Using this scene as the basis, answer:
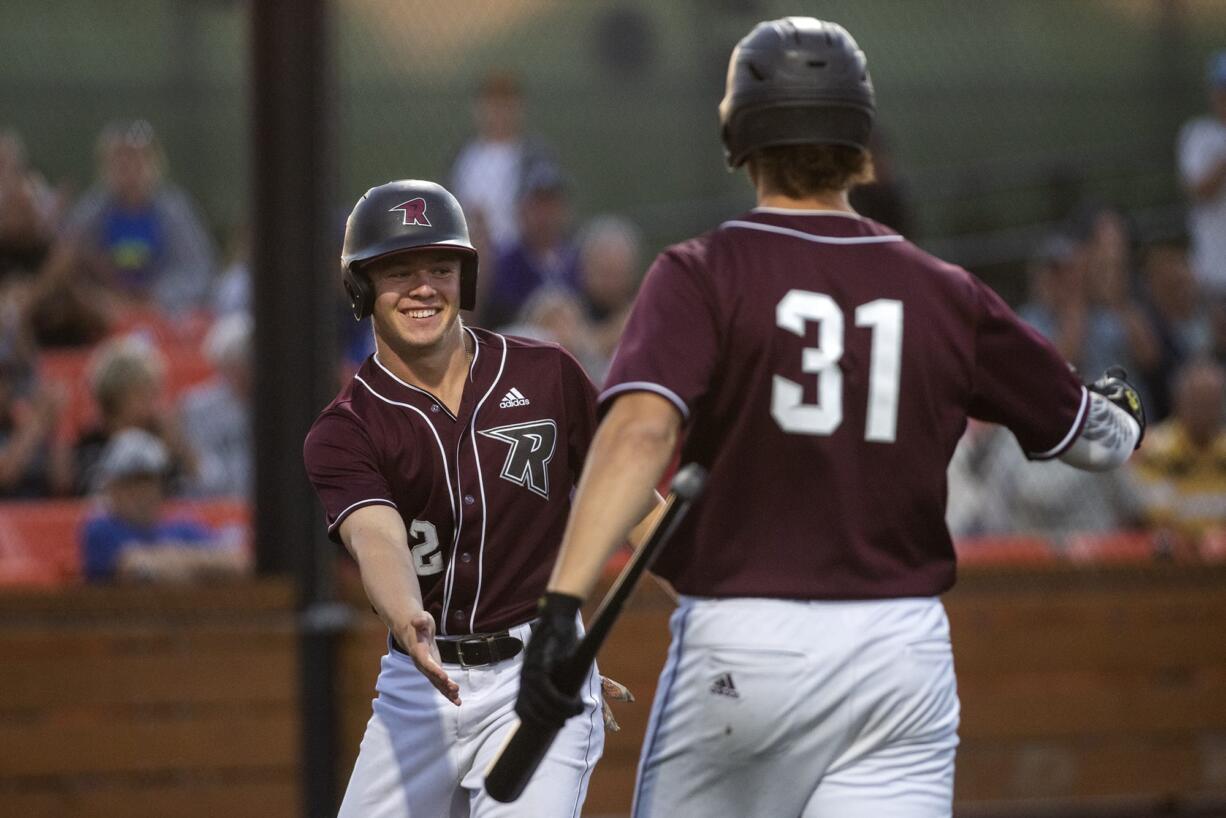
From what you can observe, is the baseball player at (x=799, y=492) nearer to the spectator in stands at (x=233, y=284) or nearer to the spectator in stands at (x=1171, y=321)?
the spectator in stands at (x=1171, y=321)

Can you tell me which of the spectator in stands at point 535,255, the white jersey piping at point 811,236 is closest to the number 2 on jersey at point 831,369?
the white jersey piping at point 811,236

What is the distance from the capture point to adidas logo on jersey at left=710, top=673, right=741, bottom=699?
260 cm

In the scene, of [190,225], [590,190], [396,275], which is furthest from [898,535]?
[590,190]

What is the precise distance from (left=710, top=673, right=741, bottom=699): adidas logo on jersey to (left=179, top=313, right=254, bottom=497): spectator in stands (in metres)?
3.94

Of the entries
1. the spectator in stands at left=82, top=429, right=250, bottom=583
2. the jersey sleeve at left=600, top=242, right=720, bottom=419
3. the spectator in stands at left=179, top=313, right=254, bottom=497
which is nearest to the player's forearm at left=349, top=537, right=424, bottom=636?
the jersey sleeve at left=600, top=242, right=720, bottom=419

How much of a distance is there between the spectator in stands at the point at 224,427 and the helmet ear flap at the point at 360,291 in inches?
123

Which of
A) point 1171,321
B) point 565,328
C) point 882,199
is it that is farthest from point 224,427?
point 1171,321

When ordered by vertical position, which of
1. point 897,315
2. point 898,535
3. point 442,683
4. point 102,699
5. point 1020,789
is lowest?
point 1020,789

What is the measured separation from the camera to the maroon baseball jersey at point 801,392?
2.60 metres

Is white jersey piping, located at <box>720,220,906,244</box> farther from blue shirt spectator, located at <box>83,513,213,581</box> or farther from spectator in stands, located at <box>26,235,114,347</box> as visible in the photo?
spectator in stands, located at <box>26,235,114,347</box>

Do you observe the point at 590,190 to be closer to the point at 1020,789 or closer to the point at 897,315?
the point at 1020,789

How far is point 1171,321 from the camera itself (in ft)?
23.7

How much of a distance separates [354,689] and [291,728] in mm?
261

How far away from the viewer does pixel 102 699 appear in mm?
5754
